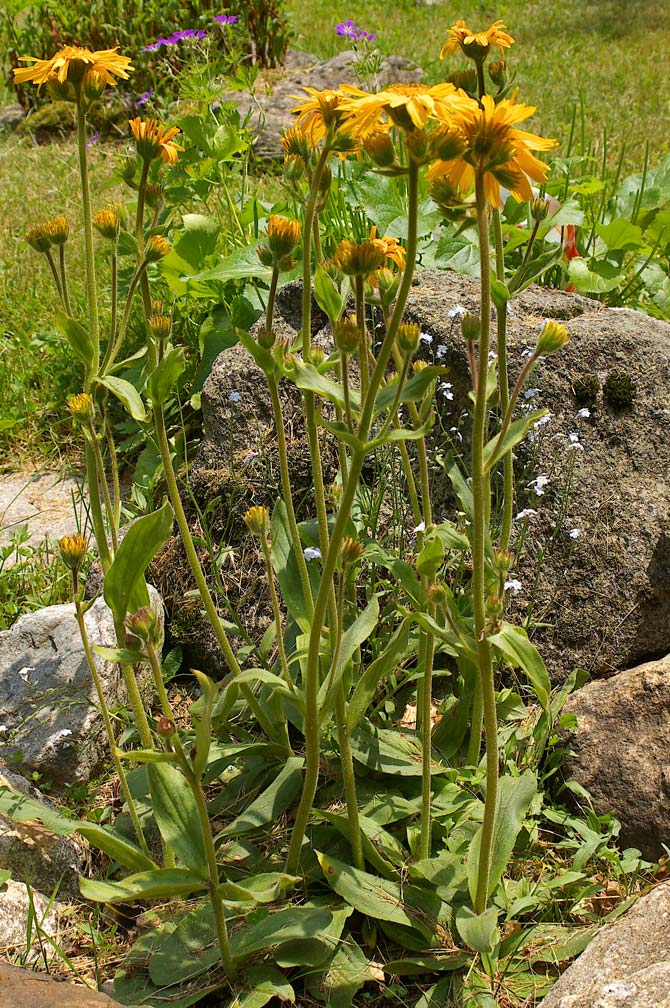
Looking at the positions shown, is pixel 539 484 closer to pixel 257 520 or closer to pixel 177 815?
pixel 257 520

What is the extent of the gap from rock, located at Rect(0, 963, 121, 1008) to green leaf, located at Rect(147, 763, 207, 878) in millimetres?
268

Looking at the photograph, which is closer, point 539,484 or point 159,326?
point 159,326

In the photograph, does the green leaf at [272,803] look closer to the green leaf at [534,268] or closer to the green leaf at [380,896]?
the green leaf at [380,896]

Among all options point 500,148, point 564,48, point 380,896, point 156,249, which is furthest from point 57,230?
point 564,48

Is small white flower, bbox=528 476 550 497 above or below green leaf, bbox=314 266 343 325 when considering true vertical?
below

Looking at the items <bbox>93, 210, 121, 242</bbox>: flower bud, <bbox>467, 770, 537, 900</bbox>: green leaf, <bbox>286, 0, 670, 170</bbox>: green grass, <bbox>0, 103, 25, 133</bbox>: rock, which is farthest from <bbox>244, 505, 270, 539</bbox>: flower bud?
<bbox>0, 103, 25, 133</bbox>: rock

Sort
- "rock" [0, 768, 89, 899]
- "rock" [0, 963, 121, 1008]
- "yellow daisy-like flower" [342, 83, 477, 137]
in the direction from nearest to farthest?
"yellow daisy-like flower" [342, 83, 477, 137], "rock" [0, 963, 121, 1008], "rock" [0, 768, 89, 899]

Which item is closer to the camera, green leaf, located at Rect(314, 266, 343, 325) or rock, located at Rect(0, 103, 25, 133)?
green leaf, located at Rect(314, 266, 343, 325)

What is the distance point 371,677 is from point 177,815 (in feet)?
1.53

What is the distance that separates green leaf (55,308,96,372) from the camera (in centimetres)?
178

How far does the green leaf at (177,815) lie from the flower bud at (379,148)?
1172mm

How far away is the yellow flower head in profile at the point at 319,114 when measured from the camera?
150 cm

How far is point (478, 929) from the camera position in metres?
1.73

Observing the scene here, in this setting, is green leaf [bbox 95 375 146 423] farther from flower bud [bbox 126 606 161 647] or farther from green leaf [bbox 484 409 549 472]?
green leaf [bbox 484 409 549 472]
